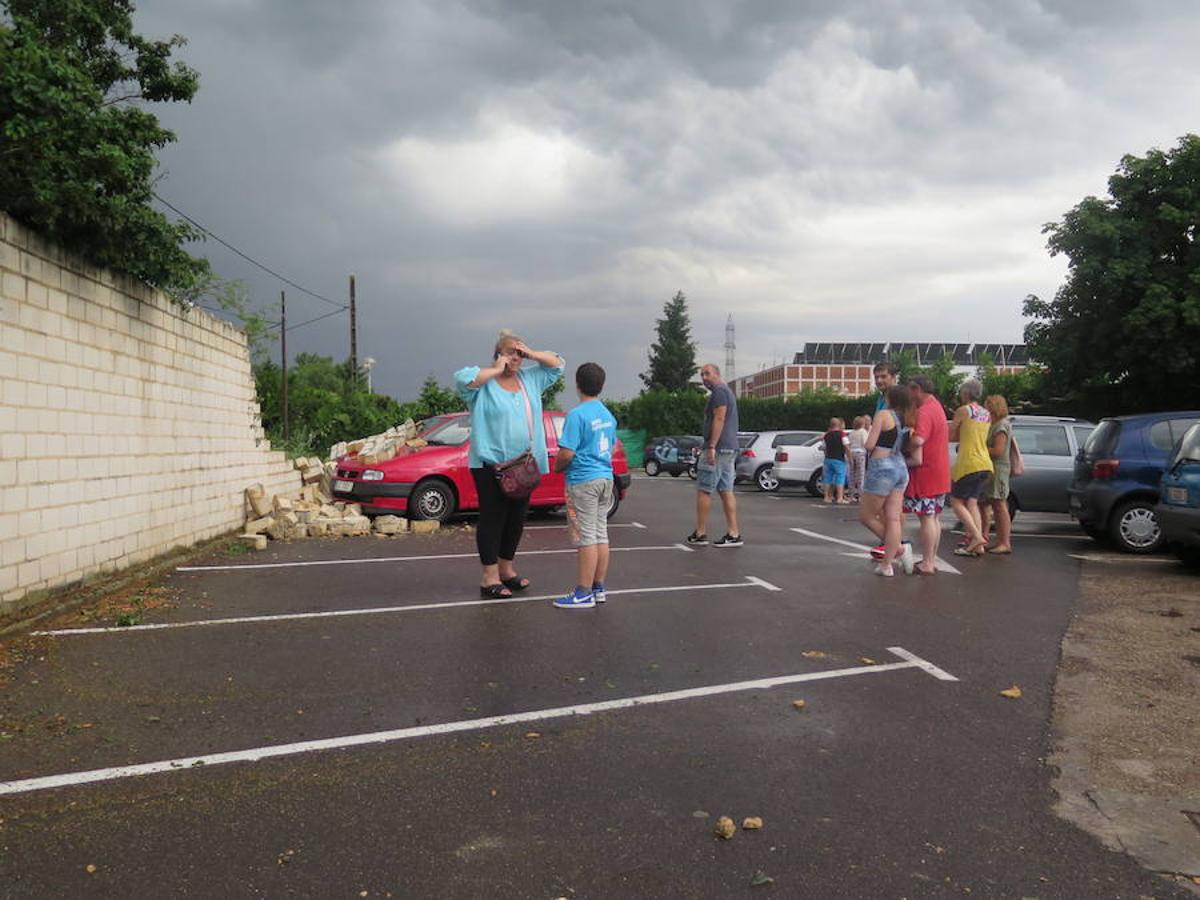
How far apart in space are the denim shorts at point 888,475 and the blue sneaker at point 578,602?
9.89 ft

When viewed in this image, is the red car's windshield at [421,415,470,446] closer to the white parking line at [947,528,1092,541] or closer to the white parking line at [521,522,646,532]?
the white parking line at [521,522,646,532]

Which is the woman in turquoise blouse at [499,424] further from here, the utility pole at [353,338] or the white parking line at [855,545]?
the utility pole at [353,338]

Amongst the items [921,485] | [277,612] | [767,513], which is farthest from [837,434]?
[277,612]

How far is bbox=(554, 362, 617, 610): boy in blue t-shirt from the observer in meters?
6.19

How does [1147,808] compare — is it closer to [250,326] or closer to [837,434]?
[837,434]

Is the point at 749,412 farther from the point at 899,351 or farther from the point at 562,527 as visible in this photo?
the point at 899,351

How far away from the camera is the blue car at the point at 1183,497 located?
8.05 metres

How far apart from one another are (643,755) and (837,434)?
14912 millimetres

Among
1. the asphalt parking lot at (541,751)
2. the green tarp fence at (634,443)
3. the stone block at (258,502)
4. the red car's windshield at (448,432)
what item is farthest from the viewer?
the green tarp fence at (634,443)

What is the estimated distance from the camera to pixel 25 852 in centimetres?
264

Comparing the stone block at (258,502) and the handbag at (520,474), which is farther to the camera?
the stone block at (258,502)

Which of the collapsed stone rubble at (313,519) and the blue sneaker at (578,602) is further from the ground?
the collapsed stone rubble at (313,519)

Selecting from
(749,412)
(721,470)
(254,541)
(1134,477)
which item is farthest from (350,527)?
(749,412)

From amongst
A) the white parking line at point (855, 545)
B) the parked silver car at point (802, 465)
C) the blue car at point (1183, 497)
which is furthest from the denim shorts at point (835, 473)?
the blue car at point (1183, 497)
